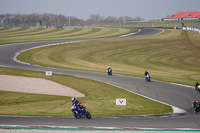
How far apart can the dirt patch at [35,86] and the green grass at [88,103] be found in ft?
3.83

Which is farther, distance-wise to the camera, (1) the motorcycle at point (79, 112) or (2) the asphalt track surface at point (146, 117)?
(1) the motorcycle at point (79, 112)

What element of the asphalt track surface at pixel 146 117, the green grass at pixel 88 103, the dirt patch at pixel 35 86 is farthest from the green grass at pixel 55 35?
the green grass at pixel 88 103

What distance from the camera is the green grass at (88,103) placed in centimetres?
2034

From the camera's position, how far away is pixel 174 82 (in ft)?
110

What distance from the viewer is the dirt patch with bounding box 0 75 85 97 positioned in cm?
2682

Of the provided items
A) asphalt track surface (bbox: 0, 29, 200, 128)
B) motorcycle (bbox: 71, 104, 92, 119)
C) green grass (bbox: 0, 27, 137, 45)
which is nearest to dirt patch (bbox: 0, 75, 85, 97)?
asphalt track surface (bbox: 0, 29, 200, 128)

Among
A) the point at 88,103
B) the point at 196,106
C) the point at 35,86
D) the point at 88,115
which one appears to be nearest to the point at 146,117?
the point at 88,115

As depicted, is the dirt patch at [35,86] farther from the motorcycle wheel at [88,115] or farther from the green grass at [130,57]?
the green grass at [130,57]

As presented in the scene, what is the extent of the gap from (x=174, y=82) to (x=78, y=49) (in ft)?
123

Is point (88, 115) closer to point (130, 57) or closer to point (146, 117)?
point (146, 117)

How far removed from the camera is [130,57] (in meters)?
58.6

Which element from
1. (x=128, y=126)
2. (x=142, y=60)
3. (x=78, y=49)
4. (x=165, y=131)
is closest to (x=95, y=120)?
(x=128, y=126)

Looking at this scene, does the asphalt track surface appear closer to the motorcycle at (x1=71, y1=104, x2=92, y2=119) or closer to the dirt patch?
the motorcycle at (x1=71, y1=104, x2=92, y2=119)

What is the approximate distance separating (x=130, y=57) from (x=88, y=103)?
36.1 m
